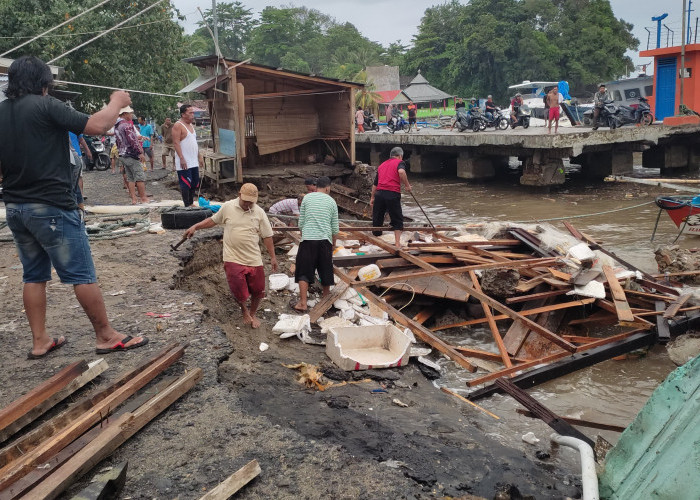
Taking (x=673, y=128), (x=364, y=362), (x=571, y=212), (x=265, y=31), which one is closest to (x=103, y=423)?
(x=364, y=362)

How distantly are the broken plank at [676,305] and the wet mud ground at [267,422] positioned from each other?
8.43ft

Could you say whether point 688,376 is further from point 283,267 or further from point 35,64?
point 283,267

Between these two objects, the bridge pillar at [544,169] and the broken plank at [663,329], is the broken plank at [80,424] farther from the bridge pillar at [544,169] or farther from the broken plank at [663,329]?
the bridge pillar at [544,169]

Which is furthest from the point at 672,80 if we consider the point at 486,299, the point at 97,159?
the point at 486,299

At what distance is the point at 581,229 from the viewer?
14148 millimetres

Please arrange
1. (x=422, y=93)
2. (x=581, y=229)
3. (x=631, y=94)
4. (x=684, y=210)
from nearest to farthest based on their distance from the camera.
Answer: (x=684, y=210) → (x=581, y=229) → (x=631, y=94) → (x=422, y=93)

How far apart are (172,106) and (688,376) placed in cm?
2331

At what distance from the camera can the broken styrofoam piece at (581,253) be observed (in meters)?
7.82

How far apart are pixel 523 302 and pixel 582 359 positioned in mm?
1556

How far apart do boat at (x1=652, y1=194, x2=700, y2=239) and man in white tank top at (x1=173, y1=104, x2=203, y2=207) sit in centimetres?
835

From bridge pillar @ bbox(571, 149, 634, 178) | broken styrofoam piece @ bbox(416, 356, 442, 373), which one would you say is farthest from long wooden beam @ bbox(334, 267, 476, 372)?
bridge pillar @ bbox(571, 149, 634, 178)

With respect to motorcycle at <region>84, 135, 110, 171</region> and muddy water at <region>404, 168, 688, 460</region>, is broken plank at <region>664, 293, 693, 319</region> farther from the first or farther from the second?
motorcycle at <region>84, 135, 110, 171</region>

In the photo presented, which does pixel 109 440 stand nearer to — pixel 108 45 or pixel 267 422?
pixel 267 422

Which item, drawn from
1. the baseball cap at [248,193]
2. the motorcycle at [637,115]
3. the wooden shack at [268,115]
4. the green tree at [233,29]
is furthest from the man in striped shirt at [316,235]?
the green tree at [233,29]
